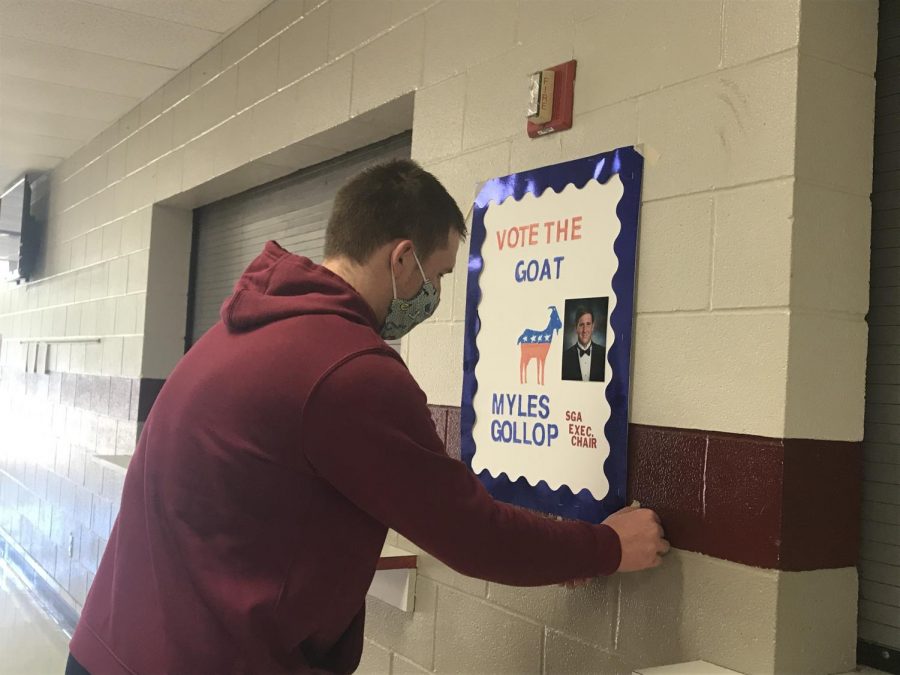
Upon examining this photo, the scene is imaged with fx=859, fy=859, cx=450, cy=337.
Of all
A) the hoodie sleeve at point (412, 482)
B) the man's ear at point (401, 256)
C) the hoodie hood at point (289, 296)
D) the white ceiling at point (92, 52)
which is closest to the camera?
the hoodie sleeve at point (412, 482)

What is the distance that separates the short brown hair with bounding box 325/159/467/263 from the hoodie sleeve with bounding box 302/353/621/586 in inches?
11.4

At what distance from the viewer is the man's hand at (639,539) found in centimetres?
144

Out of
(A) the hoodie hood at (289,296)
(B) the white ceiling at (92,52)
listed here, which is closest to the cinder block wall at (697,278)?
(A) the hoodie hood at (289,296)

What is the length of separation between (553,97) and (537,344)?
0.52 m

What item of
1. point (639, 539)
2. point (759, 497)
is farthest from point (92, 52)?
point (759, 497)

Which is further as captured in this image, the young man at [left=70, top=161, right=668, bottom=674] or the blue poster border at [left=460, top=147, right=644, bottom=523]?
the blue poster border at [left=460, top=147, right=644, bottom=523]

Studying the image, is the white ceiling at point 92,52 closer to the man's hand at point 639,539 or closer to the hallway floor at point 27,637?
the man's hand at point 639,539

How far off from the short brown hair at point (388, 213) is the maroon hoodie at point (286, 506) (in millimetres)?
166

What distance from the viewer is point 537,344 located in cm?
178

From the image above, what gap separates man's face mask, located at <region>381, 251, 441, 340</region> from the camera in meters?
1.58

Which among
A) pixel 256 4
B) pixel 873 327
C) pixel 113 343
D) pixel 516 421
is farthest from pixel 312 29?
pixel 113 343

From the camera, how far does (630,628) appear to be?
1541mm

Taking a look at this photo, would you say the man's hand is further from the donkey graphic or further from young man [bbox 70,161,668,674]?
the donkey graphic

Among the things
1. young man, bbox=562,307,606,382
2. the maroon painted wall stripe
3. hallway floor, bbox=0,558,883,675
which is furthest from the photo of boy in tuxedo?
hallway floor, bbox=0,558,883,675
